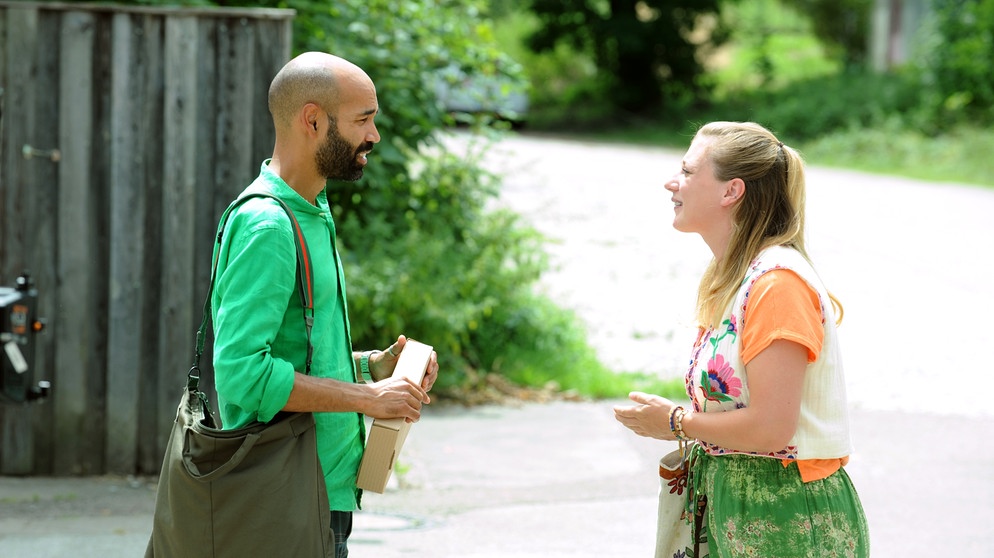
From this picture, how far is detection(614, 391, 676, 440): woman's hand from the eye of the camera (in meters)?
2.76

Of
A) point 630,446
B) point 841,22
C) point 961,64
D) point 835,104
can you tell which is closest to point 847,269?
point 630,446

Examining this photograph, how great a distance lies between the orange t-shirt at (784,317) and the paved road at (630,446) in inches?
22.3

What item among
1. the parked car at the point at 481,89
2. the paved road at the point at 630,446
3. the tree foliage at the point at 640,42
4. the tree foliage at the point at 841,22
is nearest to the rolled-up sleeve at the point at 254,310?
the paved road at the point at 630,446

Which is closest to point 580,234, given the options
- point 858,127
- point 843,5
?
point 858,127

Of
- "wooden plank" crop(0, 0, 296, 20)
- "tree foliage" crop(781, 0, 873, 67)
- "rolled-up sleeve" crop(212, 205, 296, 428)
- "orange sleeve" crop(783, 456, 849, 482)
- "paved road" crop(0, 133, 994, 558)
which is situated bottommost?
"paved road" crop(0, 133, 994, 558)

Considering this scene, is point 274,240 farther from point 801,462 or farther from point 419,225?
point 419,225

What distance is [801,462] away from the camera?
2666 millimetres

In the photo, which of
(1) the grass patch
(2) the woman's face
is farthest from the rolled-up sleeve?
(1) the grass patch

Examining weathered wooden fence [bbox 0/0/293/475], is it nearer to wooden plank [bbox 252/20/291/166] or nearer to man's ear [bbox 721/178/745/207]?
wooden plank [bbox 252/20/291/166]

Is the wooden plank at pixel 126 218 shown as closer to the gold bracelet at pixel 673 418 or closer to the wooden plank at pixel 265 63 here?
the wooden plank at pixel 265 63

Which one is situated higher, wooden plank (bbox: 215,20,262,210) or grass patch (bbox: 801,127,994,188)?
grass patch (bbox: 801,127,994,188)

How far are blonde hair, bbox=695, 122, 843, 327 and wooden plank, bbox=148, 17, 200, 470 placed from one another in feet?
10.0

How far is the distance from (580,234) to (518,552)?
24.5 ft

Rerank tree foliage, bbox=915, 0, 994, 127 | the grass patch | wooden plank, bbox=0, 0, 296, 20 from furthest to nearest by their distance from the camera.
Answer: tree foliage, bbox=915, 0, 994, 127 → the grass patch → wooden plank, bbox=0, 0, 296, 20
